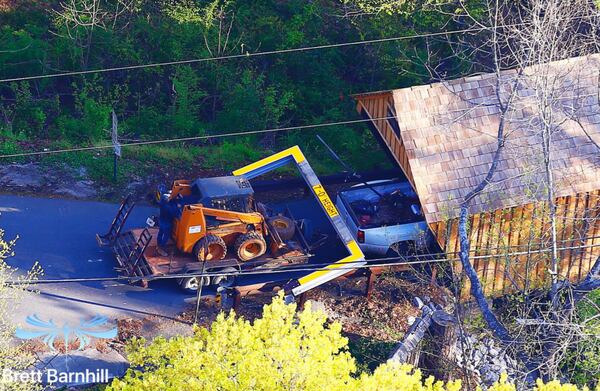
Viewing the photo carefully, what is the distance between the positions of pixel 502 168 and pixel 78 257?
9.08 metres

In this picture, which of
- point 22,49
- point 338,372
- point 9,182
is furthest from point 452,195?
point 22,49

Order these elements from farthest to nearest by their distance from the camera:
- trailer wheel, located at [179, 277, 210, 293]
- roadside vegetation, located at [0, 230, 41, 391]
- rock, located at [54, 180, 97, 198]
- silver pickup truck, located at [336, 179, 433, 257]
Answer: rock, located at [54, 180, 97, 198] → silver pickup truck, located at [336, 179, 433, 257] → trailer wheel, located at [179, 277, 210, 293] → roadside vegetation, located at [0, 230, 41, 391]

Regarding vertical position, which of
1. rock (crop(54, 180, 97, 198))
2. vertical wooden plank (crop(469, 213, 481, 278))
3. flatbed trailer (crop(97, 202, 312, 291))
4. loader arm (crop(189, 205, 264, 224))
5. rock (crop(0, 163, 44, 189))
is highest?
rock (crop(0, 163, 44, 189))

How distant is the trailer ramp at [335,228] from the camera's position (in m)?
18.2

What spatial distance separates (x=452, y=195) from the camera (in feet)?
60.0

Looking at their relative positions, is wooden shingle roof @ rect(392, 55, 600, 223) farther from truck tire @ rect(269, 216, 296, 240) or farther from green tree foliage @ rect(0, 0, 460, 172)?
green tree foliage @ rect(0, 0, 460, 172)

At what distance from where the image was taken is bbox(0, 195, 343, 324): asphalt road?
18391mm

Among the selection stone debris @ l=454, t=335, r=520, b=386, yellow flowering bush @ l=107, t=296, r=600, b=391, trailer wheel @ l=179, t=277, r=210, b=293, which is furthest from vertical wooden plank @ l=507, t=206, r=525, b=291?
yellow flowering bush @ l=107, t=296, r=600, b=391

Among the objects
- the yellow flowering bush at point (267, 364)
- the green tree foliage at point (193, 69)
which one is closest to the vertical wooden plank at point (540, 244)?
the yellow flowering bush at point (267, 364)

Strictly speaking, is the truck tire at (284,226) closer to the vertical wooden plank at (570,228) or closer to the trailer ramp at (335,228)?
the trailer ramp at (335,228)

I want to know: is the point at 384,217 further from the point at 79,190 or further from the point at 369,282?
the point at 79,190

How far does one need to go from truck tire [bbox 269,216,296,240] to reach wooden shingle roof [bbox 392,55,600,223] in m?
3.06

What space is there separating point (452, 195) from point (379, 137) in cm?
300

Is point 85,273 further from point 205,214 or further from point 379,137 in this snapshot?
point 379,137
